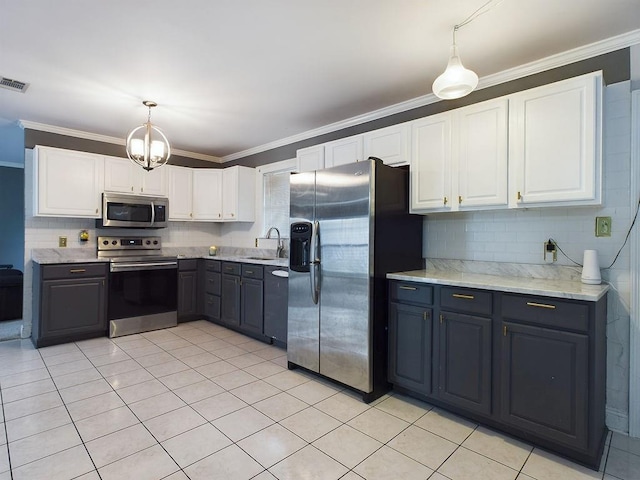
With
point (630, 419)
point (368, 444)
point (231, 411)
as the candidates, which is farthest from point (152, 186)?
point (630, 419)

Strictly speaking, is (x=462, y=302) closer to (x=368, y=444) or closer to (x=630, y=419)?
(x=368, y=444)

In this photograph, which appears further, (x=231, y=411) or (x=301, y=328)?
(x=301, y=328)

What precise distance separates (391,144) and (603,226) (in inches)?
63.6

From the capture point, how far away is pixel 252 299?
414 cm

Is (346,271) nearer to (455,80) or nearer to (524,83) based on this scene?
(455,80)

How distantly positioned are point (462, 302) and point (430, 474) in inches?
40.3

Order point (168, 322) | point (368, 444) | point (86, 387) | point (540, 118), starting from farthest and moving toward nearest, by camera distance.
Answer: point (168, 322), point (86, 387), point (540, 118), point (368, 444)

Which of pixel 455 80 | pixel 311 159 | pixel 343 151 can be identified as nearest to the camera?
pixel 455 80

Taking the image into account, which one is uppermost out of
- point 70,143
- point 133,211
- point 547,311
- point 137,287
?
point 70,143

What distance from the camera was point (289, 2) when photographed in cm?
197

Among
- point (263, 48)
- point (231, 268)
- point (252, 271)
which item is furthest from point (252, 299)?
point (263, 48)

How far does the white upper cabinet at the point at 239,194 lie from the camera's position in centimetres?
503

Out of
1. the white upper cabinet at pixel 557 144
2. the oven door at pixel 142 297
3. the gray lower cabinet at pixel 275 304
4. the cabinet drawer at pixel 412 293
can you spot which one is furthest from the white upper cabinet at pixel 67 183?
the white upper cabinet at pixel 557 144

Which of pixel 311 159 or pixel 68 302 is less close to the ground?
pixel 311 159
